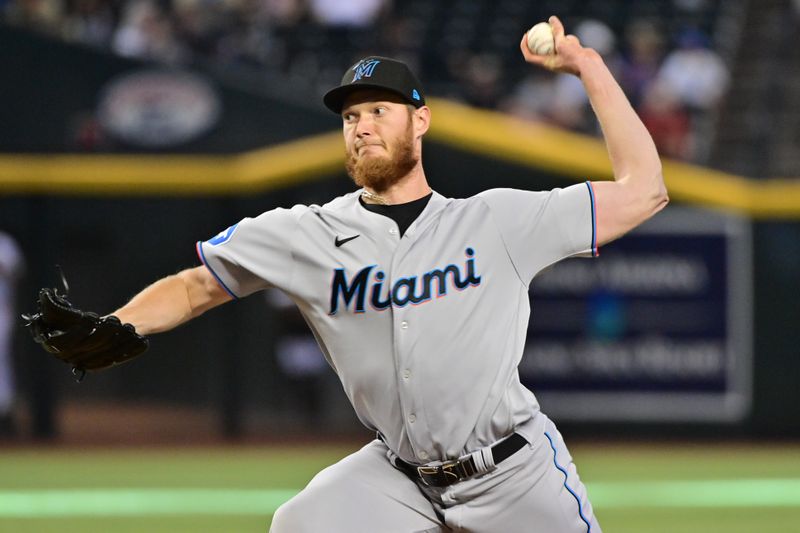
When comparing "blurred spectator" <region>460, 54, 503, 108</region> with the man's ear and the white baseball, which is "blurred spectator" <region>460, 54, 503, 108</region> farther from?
the white baseball

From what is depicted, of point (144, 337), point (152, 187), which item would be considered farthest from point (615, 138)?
point (152, 187)

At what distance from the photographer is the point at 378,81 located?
12.5 ft

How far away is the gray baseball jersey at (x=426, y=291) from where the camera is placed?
374 cm

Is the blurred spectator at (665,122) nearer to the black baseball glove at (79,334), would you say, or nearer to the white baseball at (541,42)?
the white baseball at (541,42)

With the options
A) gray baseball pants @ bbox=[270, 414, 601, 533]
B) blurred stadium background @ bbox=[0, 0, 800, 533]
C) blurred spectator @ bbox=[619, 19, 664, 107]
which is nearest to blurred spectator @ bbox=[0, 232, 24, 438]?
blurred stadium background @ bbox=[0, 0, 800, 533]

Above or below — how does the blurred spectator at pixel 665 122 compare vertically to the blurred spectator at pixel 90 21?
below

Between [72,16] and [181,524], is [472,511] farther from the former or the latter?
[72,16]

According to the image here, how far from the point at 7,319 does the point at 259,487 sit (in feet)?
10.6

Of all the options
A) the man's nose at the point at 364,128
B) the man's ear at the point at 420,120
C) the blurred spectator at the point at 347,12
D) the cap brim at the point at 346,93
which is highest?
the blurred spectator at the point at 347,12

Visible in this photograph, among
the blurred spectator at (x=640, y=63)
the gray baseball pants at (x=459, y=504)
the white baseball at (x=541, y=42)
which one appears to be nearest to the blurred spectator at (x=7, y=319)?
the blurred spectator at (x=640, y=63)

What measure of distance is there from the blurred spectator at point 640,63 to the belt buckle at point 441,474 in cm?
1006

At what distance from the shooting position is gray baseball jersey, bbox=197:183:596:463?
3736 millimetres

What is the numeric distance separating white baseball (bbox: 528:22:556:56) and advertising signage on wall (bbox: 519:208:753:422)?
649cm

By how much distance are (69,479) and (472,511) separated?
5.39m
